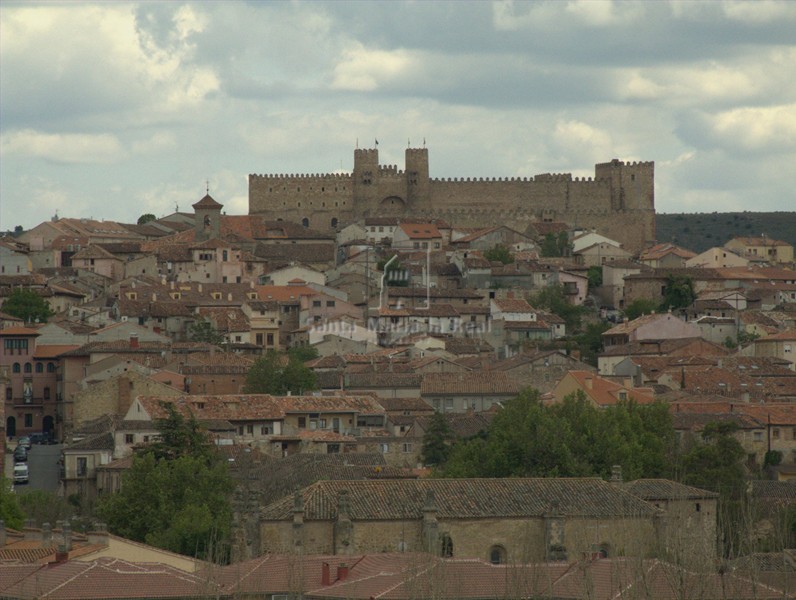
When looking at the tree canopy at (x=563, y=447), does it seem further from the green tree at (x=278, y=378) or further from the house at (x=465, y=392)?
the green tree at (x=278, y=378)

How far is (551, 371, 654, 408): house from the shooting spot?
74875 millimetres

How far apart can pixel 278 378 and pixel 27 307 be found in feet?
76.9

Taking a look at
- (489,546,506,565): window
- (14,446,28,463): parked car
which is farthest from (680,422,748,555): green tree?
(14,446,28,463): parked car

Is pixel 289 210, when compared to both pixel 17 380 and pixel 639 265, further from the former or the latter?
pixel 17 380

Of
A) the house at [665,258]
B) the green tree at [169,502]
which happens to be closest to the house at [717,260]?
the house at [665,258]

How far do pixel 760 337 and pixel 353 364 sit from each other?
68.5 ft

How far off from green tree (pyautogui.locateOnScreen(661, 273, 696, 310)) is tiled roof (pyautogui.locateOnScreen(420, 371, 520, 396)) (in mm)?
28755

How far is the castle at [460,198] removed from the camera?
447ft

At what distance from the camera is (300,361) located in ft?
270

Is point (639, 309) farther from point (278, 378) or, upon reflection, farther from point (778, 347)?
point (278, 378)

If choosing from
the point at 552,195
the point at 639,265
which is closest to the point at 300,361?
the point at 639,265

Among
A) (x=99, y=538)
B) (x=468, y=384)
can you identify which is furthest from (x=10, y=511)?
(x=468, y=384)

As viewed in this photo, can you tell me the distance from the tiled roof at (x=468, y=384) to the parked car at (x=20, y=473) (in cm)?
1526

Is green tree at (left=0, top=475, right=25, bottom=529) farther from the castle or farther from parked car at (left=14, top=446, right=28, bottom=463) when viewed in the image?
the castle
